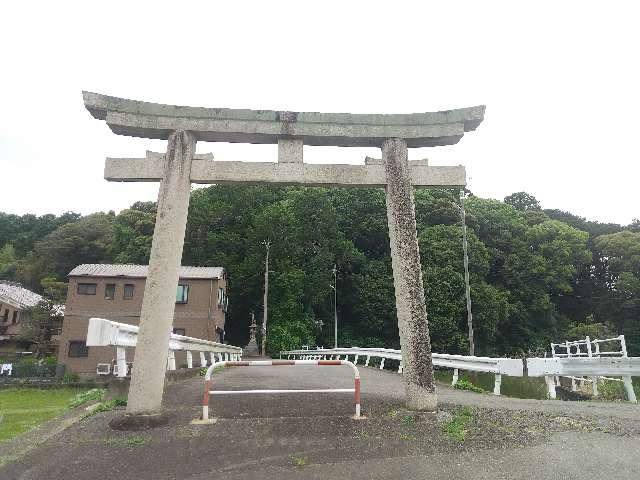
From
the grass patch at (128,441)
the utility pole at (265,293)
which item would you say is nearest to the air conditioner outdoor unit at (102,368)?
the utility pole at (265,293)

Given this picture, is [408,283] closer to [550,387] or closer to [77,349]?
[550,387]

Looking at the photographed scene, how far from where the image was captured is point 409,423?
5.57 meters

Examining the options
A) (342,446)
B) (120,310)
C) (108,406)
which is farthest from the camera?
(120,310)

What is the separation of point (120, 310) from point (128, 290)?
151 cm

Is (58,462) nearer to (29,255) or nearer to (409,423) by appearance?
(409,423)

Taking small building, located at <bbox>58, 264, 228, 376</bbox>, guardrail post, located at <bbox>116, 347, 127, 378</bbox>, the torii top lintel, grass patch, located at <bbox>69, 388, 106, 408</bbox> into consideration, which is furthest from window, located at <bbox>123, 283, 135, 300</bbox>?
the torii top lintel

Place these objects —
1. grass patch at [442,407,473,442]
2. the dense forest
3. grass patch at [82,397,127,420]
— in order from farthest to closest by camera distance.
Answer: the dense forest → grass patch at [82,397,127,420] → grass patch at [442,407,473,442]

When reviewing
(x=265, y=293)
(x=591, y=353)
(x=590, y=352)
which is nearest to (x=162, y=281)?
(x=590, y=352)

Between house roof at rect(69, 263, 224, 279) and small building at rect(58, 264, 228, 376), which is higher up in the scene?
house roof at rect(69, 263, 224, 279)

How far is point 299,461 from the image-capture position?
14.3ft

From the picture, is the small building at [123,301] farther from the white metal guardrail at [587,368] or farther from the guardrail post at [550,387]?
the white metal guardrail at [587,368]

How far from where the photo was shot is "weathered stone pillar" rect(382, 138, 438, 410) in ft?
20.5

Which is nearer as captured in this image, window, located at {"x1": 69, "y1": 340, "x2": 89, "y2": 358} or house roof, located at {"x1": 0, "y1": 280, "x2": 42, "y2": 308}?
window, located at {"x1": 69, "y1": 340, "x2": 89, "y2": 358}

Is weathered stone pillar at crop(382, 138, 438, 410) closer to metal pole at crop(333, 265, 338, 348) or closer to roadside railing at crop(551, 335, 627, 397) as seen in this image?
roadside railing at crop(551, 335, 627, 397)
